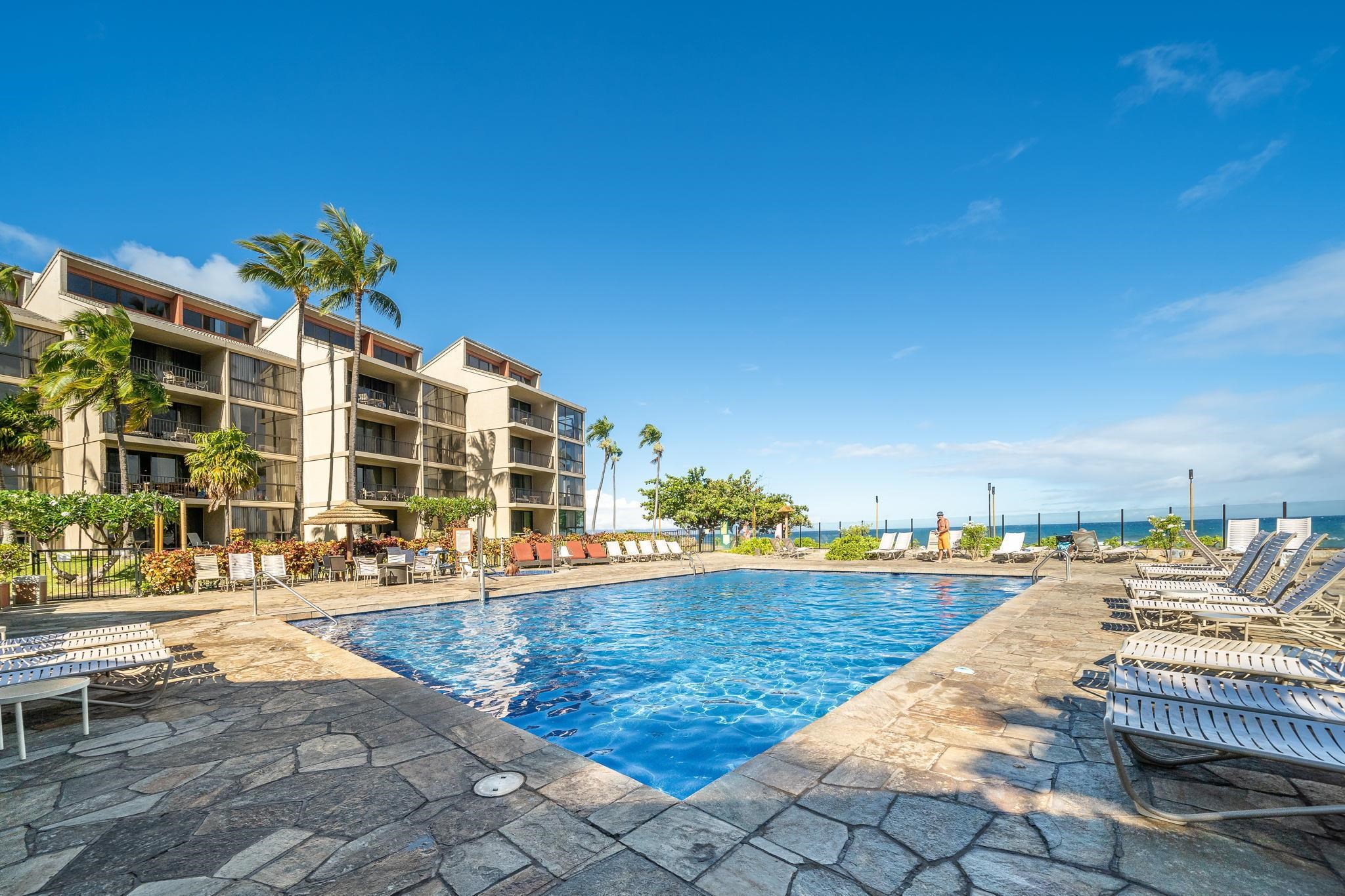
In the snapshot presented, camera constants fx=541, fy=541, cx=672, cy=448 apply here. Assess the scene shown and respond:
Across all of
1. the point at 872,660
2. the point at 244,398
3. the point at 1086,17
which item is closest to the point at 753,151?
the point at 1086,17

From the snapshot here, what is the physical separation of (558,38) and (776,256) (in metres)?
10.9

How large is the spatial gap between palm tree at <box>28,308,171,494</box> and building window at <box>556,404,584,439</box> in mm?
21918

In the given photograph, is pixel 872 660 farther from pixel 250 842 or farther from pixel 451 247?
pixel 451 247

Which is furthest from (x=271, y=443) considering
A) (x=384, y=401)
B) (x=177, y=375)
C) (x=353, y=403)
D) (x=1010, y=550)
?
Answer: (x=1010, y=550)

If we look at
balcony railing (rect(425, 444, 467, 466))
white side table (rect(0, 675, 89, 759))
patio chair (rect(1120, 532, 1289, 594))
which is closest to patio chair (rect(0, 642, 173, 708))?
white side table (rect(0, 675, 89, 759))

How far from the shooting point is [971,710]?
12.4 ft

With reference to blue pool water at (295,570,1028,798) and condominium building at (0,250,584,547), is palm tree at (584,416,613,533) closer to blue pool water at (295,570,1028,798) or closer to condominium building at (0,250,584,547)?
condominium building at (0,250,584,547)

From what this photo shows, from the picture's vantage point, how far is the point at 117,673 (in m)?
5.23

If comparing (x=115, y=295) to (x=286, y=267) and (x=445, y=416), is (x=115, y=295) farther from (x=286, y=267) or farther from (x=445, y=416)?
(x=445, y=416)

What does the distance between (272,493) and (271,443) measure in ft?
7.95

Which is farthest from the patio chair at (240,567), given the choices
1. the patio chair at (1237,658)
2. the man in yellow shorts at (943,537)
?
the man in yellow shorts at (943,537)

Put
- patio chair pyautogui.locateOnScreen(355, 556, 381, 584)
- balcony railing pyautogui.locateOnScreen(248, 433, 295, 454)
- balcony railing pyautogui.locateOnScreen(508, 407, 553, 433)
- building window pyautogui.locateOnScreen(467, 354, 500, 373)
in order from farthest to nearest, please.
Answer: building window pyautogui.locateOnScreen(467, 354, 500, 373) < balcony railing pyautogui.locateOnScreen(508, 407, 553, 433) < balcony railing pyautogui.locateOnScreen(248, 433, 295, 454) < patio chair pyautogui.locateOnScreen(355, 556, 381, 584)

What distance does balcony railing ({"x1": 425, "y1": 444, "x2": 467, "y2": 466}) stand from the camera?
102 ft

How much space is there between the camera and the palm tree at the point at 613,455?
5669 cm
